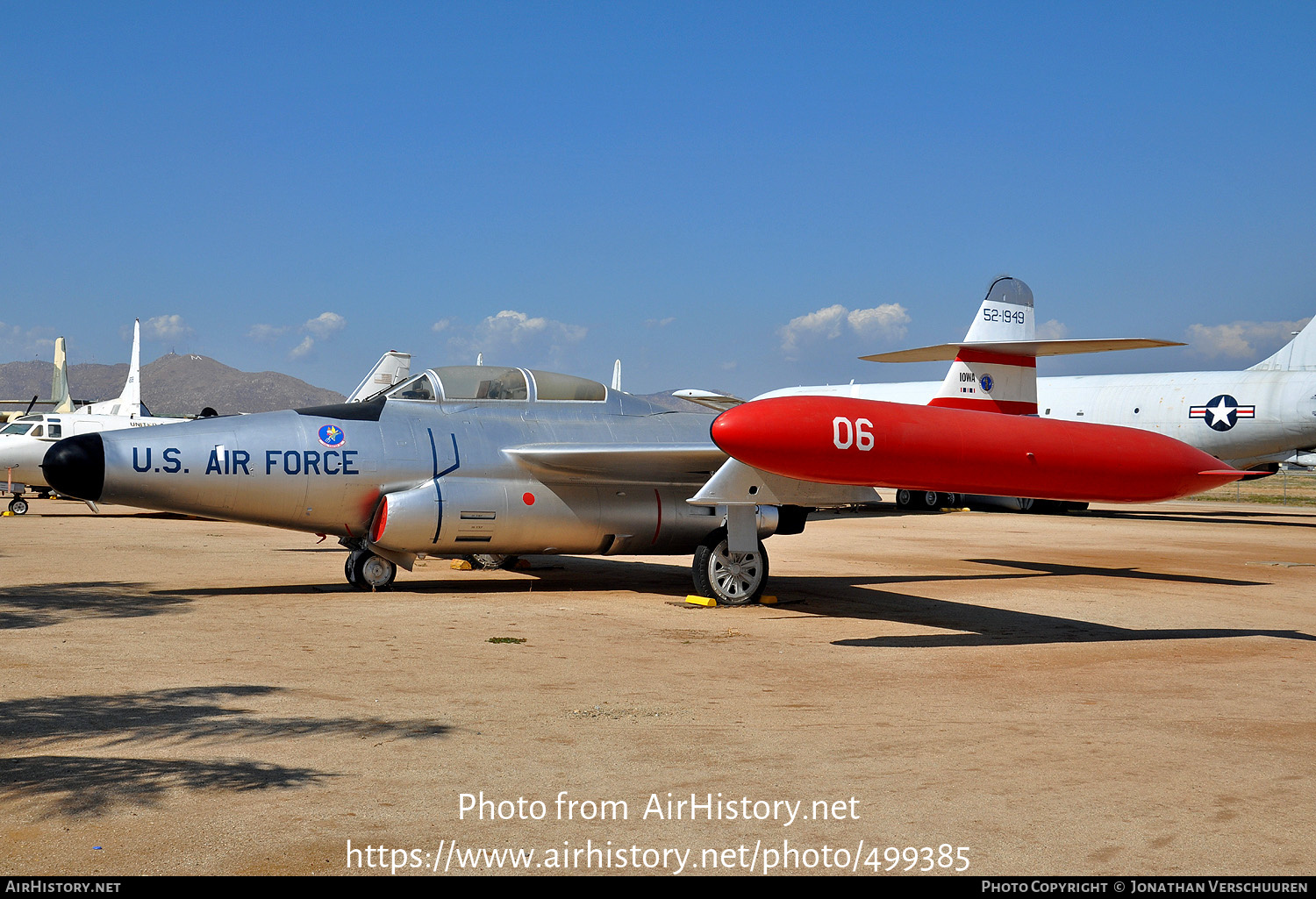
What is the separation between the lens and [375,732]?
233 inches

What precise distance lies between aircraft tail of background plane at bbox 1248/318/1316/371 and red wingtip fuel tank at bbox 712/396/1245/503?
75.3 feet

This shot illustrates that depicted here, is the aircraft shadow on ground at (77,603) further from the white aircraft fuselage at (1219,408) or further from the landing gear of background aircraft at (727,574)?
the white aircraft fuselage at (1219,408)

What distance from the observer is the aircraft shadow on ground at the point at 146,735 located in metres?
4.66

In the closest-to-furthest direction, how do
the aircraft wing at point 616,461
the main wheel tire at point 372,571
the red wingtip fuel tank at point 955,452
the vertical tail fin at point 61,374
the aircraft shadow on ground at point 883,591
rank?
the red wingtip fuel tank at point 955,452 → the aircraft shadow on ground at point 883,591 → the aircraft wing at point 616,461 → the main wheel tire at point 372,571 → the vertical tail fin at point 61,374

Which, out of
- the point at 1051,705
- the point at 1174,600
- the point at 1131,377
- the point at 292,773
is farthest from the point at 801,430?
the point at 1131,377

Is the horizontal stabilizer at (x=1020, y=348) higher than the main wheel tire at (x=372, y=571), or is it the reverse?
the horizontal stabilizer at (x=1020, y=348)

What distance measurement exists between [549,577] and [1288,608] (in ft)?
30.4

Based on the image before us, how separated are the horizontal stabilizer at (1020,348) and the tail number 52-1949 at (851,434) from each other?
5.51 metres

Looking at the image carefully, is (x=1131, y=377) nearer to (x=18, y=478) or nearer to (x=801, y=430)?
(x=801, y=430)

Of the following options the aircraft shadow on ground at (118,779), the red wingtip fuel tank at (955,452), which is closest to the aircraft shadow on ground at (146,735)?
the aircraft shadow on ground at (118,779)

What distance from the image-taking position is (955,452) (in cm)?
997

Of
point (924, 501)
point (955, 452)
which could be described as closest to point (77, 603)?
point (955, 452)

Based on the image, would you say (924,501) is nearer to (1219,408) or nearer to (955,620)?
(1219,408)

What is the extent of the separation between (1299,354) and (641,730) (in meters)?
30.9
